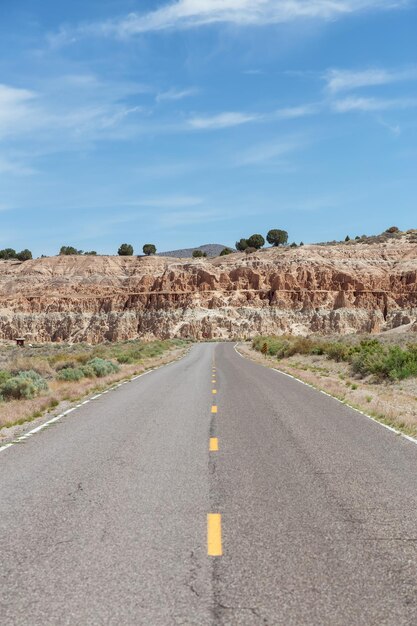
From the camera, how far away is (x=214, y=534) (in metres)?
6.09

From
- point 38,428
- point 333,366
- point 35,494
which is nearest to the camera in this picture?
point 35,494

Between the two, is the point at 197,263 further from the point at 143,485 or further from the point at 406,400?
the point at 143,485

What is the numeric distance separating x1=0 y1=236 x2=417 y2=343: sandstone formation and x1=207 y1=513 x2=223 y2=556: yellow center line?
88594 mm

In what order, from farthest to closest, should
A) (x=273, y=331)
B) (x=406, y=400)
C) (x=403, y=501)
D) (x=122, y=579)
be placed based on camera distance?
(x=273, y=331) → (x=406, y=400) → (x=403, y=501) → (x=122, y=579)

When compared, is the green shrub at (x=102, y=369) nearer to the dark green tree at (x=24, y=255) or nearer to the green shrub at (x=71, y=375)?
the green shrub at (x=71, y=375)

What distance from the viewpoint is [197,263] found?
114 m

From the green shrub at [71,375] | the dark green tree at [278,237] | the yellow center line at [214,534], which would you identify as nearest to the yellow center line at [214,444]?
the yellow center line at [214,534]

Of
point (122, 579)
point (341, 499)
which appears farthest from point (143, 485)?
point (122, 579)

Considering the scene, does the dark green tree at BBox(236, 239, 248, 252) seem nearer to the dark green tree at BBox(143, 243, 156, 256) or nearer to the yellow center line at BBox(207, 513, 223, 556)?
the dark green tree at BBox(143, 243, 156, 256)

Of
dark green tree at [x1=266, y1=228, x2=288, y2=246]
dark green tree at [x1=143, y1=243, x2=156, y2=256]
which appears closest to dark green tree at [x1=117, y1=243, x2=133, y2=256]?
dark green tree at [x1=143, y1=243, x2=156, y2=256]

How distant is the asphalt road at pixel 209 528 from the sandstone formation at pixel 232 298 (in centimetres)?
8500

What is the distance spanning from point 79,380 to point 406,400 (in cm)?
1376

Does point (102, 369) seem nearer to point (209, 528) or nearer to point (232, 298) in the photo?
point (209, 528)

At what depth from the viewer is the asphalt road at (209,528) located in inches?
177
